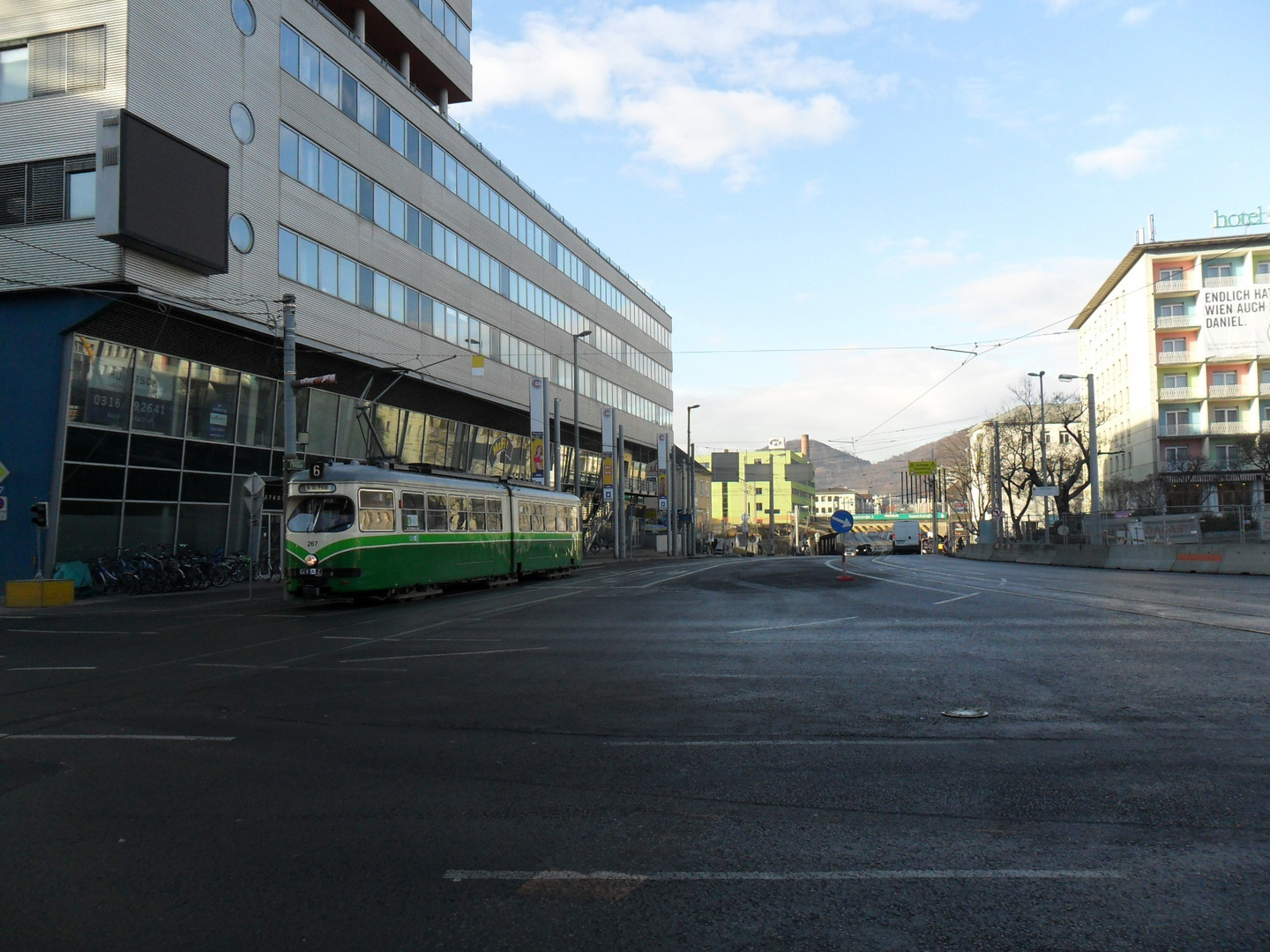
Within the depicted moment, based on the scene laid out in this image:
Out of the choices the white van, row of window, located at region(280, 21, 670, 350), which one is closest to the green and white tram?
row of window, located at region(280, 21, 670, 350)

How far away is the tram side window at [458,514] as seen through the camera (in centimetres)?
2570

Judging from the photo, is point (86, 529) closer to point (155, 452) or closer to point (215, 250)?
point (155, 452)

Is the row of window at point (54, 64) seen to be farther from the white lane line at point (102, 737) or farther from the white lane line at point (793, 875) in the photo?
the white lane line at point (793, 875)

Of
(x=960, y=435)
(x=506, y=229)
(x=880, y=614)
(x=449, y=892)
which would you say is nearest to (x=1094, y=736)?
(x=449, y=892)

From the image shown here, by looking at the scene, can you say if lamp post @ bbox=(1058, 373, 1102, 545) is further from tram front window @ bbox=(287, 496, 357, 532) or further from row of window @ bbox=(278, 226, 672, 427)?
tram front window @ bbox=(287, 496, 357, 532)

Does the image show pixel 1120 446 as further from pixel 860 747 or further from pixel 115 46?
pixel 860 747

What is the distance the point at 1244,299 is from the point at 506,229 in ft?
198

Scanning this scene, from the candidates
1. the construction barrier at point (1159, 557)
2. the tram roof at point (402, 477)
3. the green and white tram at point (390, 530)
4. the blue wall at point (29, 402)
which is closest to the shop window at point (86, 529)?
the blue wall at point (29, 402)

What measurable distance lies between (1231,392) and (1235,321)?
18.5 ft

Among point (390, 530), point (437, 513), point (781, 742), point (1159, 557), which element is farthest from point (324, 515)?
point (1159, 557)

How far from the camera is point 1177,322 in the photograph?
78.1 meters

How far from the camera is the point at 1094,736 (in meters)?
6.85

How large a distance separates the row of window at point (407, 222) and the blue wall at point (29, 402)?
30.9 ft

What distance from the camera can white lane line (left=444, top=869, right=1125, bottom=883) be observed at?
4160 mm
